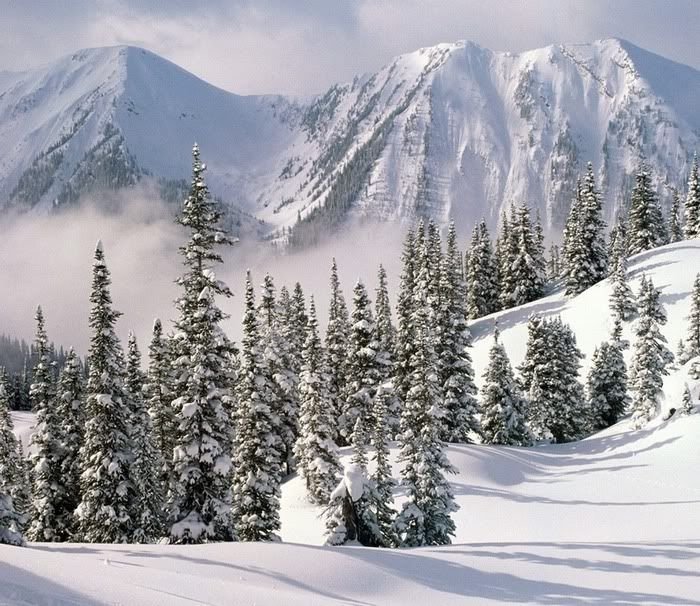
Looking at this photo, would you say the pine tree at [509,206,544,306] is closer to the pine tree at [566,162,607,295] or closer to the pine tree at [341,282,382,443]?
the pine tree at [566,162,607,295]

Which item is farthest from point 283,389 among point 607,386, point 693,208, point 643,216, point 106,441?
point 693,208

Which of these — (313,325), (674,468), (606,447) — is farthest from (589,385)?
(313,325)

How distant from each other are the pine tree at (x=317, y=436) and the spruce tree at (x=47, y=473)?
15.0 m

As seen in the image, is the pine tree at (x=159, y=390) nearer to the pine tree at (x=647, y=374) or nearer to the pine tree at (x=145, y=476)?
the pine tree at (x=145, y=476)

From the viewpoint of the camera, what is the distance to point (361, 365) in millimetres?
48125

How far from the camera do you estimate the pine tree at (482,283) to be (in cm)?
8519

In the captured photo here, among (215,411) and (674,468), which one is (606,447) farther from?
(215,411)

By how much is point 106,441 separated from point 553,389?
38543mm

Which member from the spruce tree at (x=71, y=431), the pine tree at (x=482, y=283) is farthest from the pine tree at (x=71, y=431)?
the pine tree at (x=482, y=283)

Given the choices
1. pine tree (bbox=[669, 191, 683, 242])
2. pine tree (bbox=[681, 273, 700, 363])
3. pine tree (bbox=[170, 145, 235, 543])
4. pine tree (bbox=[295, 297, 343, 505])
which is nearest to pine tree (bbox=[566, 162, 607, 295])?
pine tree (bbox=[681, 273, 700, 363])

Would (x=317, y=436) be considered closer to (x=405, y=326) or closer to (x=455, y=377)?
(x=455, y=377)

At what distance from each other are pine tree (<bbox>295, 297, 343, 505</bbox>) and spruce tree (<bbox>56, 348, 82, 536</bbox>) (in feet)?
46.5

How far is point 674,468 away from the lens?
3591 cm

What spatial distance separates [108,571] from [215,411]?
9.72m
